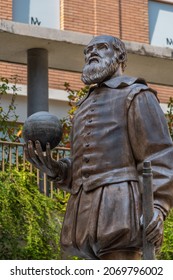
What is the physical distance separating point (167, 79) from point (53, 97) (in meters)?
4.22

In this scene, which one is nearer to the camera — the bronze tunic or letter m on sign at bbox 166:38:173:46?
the bronze tunic

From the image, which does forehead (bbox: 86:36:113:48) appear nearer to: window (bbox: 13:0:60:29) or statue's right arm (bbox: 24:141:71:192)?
statue's right arm (bbox: 24:141:71:192)

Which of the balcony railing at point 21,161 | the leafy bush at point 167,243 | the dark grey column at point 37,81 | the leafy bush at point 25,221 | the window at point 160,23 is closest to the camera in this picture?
the leafy bush at point 25,221

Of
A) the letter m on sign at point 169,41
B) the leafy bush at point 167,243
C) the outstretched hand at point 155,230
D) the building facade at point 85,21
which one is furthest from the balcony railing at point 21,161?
the letter m on sign at point 169,41

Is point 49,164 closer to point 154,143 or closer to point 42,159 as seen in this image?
point 42,159

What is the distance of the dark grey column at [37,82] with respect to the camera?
16.6m

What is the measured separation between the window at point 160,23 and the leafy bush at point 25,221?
10.9 meters

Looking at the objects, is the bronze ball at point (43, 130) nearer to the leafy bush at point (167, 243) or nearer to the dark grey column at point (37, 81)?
the leafy bush at point (167, 243)

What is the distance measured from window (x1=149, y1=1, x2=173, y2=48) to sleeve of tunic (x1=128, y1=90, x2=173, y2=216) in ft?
57.1

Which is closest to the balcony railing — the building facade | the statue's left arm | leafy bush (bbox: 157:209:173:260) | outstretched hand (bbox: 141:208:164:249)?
leafy bush (bbox: 157:209:173:260)

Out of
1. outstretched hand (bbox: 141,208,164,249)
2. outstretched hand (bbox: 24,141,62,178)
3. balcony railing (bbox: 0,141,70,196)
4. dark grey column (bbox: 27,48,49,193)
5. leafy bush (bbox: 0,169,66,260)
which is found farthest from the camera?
dark grey column (bbox: 27,48,49,193)

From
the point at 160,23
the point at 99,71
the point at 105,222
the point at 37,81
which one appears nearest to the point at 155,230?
the point at 105,222

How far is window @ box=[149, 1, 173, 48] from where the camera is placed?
24.0m

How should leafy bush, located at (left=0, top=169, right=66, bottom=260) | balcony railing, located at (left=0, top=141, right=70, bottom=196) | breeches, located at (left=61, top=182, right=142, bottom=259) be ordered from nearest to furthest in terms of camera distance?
breeches, located at (left=61, top=182, right=142, bottom=259) → leafy bush, located at (left=0, top=169, right=66, bottom=260) → balcony railing, located at (left=0, top=141, right=70, bottom=196)
